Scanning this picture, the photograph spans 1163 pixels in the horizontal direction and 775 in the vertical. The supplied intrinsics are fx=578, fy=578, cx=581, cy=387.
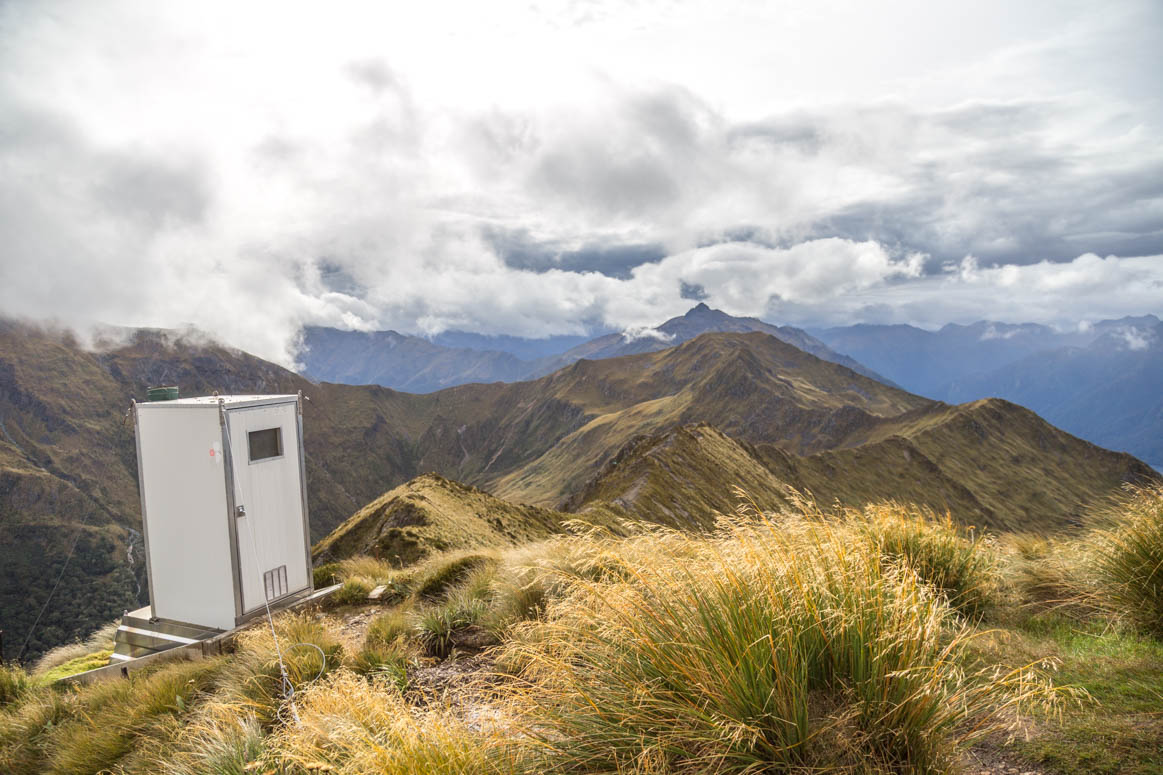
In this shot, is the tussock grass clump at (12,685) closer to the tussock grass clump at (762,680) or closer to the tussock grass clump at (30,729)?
the tussock grass clump at (30,729)

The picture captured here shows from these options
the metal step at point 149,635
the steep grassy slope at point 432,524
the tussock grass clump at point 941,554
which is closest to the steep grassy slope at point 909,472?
the steep grassy slope at point 432,524

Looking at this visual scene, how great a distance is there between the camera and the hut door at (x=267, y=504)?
35.5ft

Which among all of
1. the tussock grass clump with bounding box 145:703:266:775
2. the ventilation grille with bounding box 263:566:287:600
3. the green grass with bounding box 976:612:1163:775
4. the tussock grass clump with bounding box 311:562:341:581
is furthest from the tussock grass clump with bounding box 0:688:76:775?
the green grass with bounding box 976:612:1163:775

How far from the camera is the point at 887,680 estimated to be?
9.45ft

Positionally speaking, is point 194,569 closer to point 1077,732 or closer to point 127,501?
point 1077,732

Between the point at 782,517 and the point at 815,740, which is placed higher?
the point at 782,517

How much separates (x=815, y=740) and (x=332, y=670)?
510cm

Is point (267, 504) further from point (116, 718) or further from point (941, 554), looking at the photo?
point (941, 554)

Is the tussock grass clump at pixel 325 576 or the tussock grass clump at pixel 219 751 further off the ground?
the tussock grass clump at pixel 219 751

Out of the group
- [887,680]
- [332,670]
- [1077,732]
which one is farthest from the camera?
[332,670]

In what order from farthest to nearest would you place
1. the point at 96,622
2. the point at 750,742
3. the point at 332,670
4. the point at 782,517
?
the point at 96,622
the point at 332,670
the point at 782,517
the point at 750,742

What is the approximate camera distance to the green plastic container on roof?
39.6 ft

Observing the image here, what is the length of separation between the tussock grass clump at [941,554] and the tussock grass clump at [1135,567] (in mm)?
952

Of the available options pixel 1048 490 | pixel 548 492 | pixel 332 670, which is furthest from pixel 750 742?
pixel 548 492
